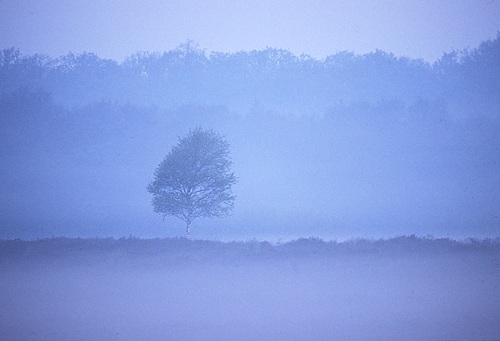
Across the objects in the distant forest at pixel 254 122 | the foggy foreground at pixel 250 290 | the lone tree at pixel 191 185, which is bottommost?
the foggy foreground at pixel 250 290

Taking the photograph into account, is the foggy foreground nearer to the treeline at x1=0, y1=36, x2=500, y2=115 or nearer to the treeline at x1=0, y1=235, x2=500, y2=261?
the treeline at x1=0, y1=235, x2=500, y2=261

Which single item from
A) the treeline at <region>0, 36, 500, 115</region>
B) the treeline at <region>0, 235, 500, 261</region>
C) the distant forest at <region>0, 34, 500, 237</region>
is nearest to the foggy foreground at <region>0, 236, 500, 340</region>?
the treeline at <region>0, 235, 500, 261</region>

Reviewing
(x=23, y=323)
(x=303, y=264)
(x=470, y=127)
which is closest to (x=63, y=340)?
(x=23, y=323)

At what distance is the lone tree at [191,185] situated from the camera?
36312 mm

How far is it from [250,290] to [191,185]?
18667mm

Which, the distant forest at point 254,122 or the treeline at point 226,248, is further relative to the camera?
the distant forest at point 254,122

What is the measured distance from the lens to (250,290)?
61.9 feet

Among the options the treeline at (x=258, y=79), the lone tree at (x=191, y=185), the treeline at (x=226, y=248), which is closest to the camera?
the treeline at (x=226, y=248)

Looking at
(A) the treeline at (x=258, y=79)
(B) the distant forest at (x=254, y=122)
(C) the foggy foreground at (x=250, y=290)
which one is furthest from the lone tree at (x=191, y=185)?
(A) the treeline at (x=258, y=79)

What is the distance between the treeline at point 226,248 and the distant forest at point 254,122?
27.2 metres

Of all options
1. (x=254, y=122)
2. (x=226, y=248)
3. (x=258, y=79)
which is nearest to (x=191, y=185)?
(x=226, y=248)

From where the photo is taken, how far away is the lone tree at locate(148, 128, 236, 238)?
36.3 metres

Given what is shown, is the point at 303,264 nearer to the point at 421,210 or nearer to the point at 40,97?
the point at 421,210

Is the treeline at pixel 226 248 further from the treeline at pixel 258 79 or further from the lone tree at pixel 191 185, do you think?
the treeline at pixel 258 79
